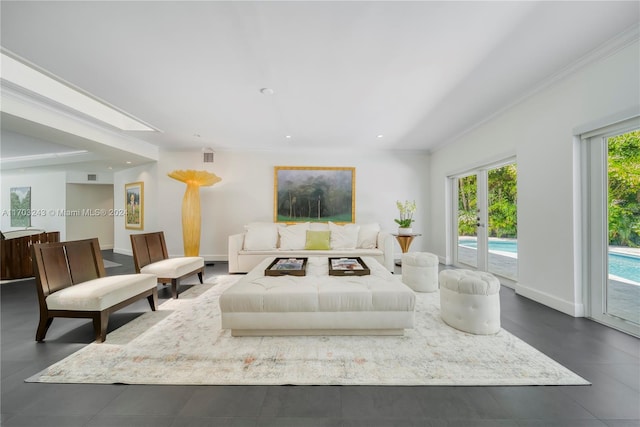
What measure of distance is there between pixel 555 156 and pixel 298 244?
3.98 m

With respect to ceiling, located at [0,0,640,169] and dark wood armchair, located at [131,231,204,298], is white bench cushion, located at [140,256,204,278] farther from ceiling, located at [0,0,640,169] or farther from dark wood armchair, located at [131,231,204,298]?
ceiling, located at [0,0,640,169]

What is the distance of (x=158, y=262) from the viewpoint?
349 centimetres

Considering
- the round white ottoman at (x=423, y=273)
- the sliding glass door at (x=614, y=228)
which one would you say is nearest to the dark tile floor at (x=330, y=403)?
the sliding glass door at (x=614, y=228)

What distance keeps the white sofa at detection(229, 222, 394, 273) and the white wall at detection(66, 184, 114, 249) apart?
643cm

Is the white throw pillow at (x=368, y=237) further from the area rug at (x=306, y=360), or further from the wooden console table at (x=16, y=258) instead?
the wooden console table at (x=16, y=258)

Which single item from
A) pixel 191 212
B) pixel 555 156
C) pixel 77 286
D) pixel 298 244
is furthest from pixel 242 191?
pixel 555 156

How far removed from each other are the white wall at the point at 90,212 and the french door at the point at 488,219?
10377 mm

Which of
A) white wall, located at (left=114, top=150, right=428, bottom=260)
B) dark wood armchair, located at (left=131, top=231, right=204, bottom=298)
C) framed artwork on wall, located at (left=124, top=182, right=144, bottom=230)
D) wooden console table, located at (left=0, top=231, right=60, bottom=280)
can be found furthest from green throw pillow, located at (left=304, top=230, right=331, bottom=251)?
wooden console table, located at (left=0, top=231, right=60, bottom=280)

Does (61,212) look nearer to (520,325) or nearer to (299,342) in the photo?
(299,342)

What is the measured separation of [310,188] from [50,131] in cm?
442

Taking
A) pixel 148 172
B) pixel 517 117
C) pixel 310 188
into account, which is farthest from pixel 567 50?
pixel 148 172

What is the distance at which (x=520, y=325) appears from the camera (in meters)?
2.46

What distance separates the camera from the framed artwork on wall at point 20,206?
7.98 metres

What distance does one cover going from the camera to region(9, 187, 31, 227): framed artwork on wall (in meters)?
7.98
